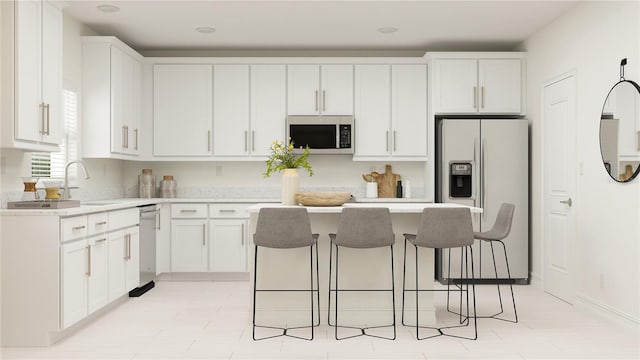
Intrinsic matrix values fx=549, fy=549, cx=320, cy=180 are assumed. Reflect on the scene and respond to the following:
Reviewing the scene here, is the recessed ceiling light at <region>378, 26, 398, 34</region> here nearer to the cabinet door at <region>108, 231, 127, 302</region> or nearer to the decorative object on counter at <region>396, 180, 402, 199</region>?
the decorative object on counter at <region>396, 180, 402, 199</region>

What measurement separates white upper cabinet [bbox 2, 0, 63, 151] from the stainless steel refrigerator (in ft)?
12.2

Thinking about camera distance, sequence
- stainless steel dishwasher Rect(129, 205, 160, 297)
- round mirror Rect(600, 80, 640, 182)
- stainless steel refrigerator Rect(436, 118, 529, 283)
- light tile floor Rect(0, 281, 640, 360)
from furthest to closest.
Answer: stainless steel refrigerator Rect(436, 118, 529, 283)
stainless steel dishwasher Rect(129, 205, 160, 297)
round mirror Rect(600, 80, 640, 182)
light tile floor Rect(0, 281, 640, 360)

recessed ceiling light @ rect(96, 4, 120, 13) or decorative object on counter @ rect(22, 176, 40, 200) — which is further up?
recessed ceiling light @ rect(96, 4, 120, 13)

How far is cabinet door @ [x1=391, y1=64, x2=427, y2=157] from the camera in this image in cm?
620

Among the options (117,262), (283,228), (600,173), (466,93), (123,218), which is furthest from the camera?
(466,93)

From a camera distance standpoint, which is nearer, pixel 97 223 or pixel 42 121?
pixel 42 121

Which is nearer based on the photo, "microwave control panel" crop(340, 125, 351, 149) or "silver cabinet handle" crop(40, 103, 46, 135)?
"silver cabinet handle" crop(40, 103, 46, 135)

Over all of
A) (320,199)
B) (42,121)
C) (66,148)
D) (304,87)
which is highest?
(304,87)

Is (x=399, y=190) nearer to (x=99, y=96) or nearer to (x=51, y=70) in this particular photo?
(x=99, y=96)

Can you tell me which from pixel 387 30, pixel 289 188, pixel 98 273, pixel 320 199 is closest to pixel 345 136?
pixel 387 30

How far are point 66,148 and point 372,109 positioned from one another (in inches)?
126

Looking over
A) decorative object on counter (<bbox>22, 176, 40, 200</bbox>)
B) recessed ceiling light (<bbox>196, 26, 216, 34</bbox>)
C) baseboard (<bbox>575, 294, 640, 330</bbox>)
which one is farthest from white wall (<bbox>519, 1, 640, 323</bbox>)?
decorative object on counter (<bbox>22, 176, 40, 200</bbox>)

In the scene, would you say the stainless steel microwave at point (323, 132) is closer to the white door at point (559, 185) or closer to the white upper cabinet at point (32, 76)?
the white door at point (559, 185)

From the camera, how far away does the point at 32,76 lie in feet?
12.8
